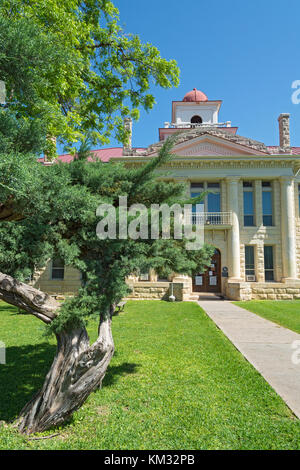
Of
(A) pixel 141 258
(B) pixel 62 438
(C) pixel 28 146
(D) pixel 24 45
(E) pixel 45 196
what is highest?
(D) pixel 24 45

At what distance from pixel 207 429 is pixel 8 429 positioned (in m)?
2.36

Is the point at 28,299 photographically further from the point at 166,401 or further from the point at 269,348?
the point at 269,348

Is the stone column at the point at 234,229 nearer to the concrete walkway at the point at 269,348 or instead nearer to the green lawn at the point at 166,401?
the concrete walkway at the point at 269,348

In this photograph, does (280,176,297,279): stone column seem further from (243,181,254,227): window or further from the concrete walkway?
the concrete walkway

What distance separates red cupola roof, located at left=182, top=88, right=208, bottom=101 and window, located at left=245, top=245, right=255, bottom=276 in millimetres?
17010

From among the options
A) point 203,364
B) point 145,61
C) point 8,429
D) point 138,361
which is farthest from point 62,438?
point 145,61

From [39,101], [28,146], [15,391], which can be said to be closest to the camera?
[28,146]

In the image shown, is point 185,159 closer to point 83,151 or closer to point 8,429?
point 83,151

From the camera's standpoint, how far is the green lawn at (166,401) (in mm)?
3225

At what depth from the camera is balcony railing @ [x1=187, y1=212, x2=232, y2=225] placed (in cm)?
2012

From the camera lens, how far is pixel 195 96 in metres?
29.2

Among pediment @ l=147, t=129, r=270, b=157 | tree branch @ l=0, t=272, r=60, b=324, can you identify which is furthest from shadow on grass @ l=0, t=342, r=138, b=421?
pediment @ l=147, t=129, r=270, b=157

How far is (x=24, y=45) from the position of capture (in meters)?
3.40

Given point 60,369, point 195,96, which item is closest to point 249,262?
point 195,96
